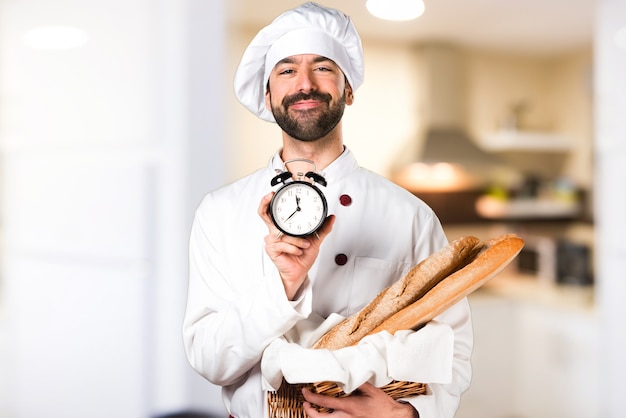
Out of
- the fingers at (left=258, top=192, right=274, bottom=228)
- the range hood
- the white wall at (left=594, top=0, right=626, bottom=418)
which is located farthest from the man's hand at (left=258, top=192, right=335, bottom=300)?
the range hood

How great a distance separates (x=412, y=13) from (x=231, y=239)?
24.8 inches

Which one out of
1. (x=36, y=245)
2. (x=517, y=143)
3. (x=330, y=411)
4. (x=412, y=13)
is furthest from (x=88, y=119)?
(x=517, y=143)

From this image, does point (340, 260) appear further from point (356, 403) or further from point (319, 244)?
point (356, 403)

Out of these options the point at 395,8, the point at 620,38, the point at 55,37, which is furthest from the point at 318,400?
the point at 55,37

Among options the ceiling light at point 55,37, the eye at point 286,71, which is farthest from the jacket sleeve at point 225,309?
the ceiling light at point 55,37

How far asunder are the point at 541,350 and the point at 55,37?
2.08m

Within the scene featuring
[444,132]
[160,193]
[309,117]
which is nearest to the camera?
[309,117]

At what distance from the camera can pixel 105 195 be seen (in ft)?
6.73

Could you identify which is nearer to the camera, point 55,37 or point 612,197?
point 612,197

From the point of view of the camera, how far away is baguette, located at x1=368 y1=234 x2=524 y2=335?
871mm

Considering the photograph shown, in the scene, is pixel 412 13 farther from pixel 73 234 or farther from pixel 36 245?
pixel 36 245

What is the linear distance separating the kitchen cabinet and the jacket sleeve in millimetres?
1426

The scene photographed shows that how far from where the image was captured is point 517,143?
10.7ft

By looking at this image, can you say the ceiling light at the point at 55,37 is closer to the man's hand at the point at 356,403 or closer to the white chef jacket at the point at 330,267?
the white chef jacket at the point at 330,267
